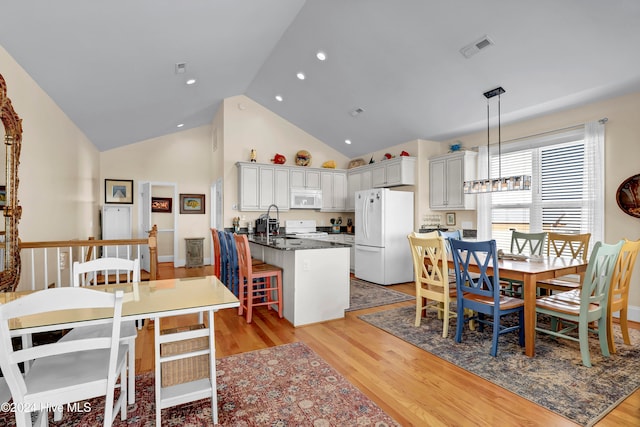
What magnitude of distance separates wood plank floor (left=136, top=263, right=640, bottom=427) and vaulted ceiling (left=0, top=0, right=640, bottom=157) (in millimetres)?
2799

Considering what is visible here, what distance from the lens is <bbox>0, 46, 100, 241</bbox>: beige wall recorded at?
9.11ft

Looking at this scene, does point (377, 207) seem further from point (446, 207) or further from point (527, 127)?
point (527, 127)

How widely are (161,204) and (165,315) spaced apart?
23.6 ft

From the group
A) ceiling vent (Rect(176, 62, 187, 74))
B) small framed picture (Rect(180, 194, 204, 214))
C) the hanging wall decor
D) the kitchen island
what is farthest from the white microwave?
the hanging wall decor

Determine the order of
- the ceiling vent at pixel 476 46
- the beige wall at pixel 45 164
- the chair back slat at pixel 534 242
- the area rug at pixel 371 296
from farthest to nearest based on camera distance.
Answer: the area rug at pixel 371 296 → the chair back slat at pixel 534 242 → the ceiling vent at pixel 476 46 → the beige wall at pixel 45 164

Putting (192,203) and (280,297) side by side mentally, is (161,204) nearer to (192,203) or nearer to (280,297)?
(192,203)

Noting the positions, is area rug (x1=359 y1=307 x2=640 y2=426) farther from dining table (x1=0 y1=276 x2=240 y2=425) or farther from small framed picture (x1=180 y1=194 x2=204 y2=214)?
small framed picture (x1=180 y1=194 x2=204 y2=214)

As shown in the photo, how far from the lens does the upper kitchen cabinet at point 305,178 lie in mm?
6766

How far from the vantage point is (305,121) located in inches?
267

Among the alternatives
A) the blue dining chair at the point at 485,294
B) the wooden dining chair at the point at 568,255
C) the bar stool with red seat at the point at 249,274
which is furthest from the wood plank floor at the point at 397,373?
the wooden dining chair at the point at 568,255

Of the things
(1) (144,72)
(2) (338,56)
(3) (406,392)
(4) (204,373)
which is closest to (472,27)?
(2) (338,56)

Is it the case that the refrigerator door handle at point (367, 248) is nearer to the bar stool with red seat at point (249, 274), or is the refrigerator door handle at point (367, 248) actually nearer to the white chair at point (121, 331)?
the bar stool with red seat at point (249, 274)

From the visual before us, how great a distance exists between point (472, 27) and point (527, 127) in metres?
2.04

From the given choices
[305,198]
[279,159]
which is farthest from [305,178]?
[279,159]
